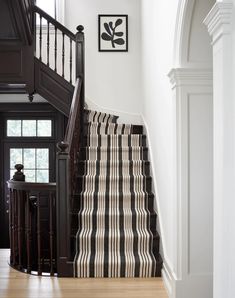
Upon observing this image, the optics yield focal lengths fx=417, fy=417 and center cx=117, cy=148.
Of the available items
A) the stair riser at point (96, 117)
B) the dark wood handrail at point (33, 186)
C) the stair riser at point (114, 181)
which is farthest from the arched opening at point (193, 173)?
the stair riser at point (96, 117)

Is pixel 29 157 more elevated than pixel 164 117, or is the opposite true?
pixel 164 117

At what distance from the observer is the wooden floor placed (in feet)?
11.6

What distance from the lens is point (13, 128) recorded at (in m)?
7.76

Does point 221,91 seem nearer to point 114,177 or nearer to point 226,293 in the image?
point 226,293

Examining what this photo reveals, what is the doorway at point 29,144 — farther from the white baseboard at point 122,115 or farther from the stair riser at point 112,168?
the stair riser at point 112,168

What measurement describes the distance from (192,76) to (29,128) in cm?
504

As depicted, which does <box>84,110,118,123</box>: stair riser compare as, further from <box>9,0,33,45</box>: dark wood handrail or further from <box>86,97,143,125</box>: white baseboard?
<box>9,0,33,45</box>: dark wood handrail

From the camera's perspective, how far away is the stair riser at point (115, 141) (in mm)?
5895

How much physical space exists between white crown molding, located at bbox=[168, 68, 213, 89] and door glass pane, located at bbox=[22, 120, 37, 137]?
4.91m

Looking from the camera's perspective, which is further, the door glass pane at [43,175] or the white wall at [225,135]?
the door glass pane at [43,175]

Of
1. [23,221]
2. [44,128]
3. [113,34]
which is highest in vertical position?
[113,34]

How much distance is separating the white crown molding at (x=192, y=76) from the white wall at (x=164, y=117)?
0.23 m

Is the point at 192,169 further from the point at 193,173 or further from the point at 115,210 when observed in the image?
the point at 115,210

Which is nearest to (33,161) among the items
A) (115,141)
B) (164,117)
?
(115,141)
